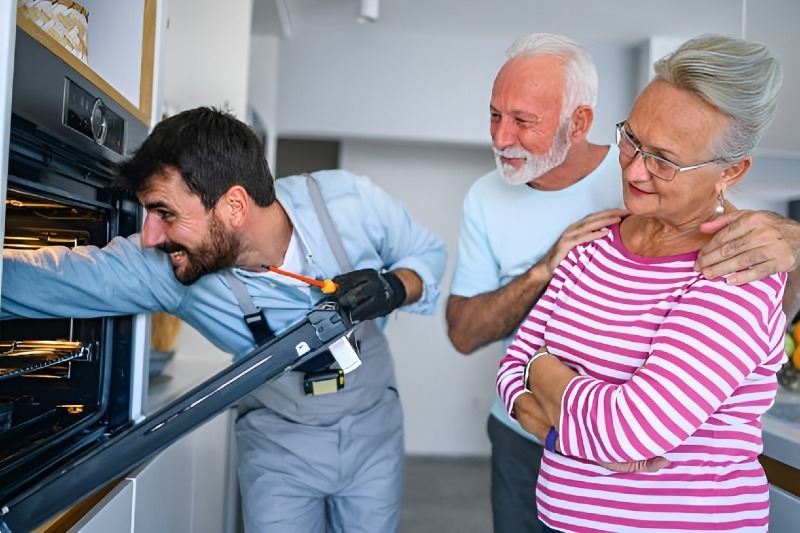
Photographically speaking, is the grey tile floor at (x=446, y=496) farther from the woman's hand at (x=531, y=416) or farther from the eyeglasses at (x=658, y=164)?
the eyeglasses at (x=658, y=164)

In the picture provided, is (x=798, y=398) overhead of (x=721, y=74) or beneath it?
beneath

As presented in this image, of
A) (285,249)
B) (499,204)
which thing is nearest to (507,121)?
(499,204)

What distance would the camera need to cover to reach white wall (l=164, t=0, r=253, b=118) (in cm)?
256

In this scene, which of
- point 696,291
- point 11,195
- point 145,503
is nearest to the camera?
point 696,291

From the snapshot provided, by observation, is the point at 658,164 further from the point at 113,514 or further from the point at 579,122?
the point at 113,514

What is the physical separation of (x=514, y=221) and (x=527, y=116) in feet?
0.65

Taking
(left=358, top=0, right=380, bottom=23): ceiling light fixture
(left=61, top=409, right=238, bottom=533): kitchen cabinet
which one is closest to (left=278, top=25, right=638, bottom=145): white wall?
(left=358, top=0, right=380, bottom=23): ceiling light fixture

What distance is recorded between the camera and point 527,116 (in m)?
1.35

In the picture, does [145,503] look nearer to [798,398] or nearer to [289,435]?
[289,435]

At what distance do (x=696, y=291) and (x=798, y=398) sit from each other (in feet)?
3.04

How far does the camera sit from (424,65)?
399cm

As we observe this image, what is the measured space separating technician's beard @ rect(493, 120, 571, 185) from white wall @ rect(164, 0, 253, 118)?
1438 mm

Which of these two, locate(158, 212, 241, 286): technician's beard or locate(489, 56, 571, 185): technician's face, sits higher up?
locate(489, 56, 571, 185): technician's face

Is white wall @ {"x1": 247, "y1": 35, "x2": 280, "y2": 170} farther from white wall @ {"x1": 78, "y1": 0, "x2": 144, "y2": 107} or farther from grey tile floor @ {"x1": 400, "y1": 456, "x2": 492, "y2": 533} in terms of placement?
white wall @ {"x1": 78, "y1": 0, "x2": 144, "y2": 107}
